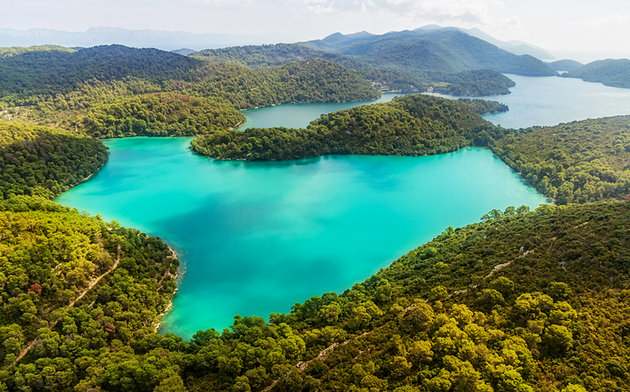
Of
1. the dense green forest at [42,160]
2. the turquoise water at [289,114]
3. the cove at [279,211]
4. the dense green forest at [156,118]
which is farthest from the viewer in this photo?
the turquoise water at [289,114]

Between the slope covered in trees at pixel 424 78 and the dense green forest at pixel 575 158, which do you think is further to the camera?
the slope covered in trees at pixel 424 78

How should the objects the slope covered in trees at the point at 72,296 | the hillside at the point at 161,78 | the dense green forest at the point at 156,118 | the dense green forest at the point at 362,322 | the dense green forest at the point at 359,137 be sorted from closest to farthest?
the dense green forest at the point at 362,322
the slope covered in trees at the point at 72,296
the dense green forest at the point at 359,137
the dense green forest at the point at 156,118
the hillside at the point at 161,78

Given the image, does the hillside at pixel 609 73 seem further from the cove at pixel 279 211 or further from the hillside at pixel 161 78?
the cove at pixel 279 211

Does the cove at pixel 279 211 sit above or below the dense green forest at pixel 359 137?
below

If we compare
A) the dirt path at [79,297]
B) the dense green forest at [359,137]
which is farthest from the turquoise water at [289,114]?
the dirt path at [79,297]

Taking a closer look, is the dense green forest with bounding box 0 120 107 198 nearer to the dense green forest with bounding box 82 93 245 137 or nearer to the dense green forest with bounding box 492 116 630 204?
the dense green forest with bounding box 82 93 245 137

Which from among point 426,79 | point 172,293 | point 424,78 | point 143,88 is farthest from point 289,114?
point 424,78

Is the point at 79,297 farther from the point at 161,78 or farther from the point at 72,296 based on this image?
A: the point at 161,78
